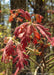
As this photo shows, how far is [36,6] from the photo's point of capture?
6.22 feet

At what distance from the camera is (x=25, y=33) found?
2.80 ft

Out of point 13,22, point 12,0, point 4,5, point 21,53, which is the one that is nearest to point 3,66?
point 13,22

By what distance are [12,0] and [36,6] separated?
1.47 feet

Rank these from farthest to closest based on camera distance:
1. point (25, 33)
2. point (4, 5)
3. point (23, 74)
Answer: point (4, 5) < point (23, 74) < point (25, 33)

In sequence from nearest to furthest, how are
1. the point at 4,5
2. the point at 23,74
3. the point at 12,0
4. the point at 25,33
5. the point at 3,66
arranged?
the point at 25,33 → the point at 23,74 → the point at 12,0 → the point at 3,66 → the point at 4,5

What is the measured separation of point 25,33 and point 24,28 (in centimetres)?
8

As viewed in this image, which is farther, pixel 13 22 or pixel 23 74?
pixel 13 22

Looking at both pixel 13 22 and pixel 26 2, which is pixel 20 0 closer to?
pixel 26 2

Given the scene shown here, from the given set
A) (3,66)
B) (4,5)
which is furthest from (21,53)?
(4,5)

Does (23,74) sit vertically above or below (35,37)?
below

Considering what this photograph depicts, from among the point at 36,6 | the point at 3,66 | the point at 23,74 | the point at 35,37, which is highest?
the point at 36,6

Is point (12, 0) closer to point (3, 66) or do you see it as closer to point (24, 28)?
point (24, 28)

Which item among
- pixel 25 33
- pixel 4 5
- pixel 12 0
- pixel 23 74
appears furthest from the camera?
pixel 4 5

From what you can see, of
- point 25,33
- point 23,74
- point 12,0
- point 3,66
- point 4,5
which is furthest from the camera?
point 4,5
